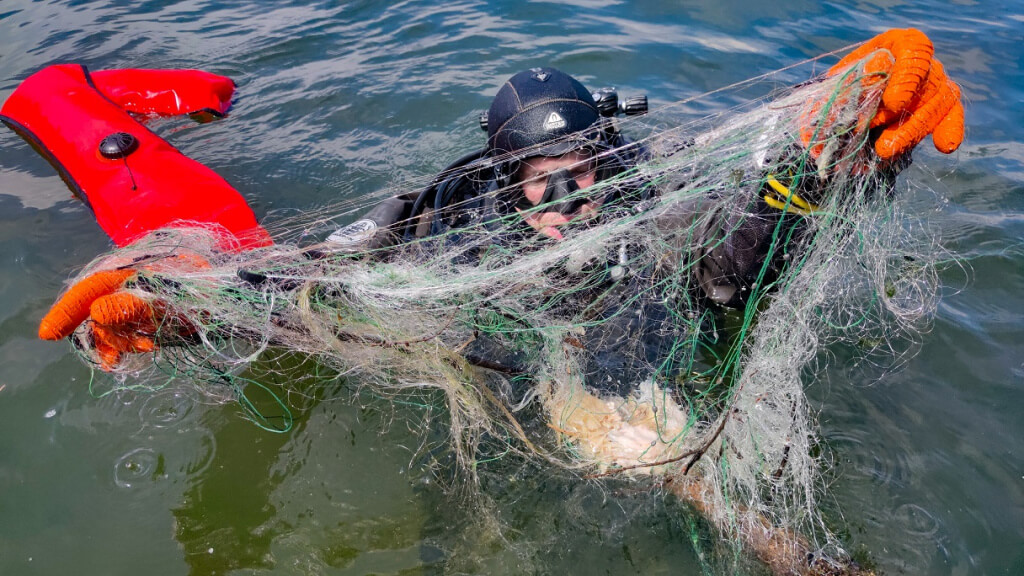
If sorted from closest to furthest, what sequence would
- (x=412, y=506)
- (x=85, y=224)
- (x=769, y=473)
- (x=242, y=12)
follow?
(x=769, y=473)
(x=412, y=506)
(x=85, y=224)
(x=242, y=12)

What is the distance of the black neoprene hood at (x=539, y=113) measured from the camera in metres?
3.55

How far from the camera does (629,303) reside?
9.80 feet

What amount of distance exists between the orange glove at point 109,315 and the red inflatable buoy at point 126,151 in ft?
2.44

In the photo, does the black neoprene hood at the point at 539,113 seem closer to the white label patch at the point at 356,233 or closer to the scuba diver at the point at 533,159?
the scuba diver at the point at 533,159

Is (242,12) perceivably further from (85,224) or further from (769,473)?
(769,473)

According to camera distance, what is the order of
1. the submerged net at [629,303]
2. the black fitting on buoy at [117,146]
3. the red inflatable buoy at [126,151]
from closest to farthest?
the submerged net at [629,303], the red inflatable buoy at [126,151], the black fitting on buoy at [117,146]

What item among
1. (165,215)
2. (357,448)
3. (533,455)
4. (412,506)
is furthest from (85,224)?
(533,455)

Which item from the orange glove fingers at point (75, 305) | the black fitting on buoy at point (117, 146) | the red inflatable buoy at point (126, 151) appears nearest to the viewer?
the orange glove fingers at point (75, 305)

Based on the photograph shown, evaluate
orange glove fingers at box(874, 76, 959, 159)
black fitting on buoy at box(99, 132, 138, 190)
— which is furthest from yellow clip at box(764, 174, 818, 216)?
black fitting on buoy at box(99, 132, 138, 190)

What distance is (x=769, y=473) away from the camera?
2.91 metres

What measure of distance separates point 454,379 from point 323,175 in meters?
4.10

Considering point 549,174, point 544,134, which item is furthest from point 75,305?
point 544,134

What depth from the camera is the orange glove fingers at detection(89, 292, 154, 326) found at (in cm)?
282

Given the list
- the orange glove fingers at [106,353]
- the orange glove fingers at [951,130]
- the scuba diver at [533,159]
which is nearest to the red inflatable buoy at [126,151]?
the orange glove fingers at [106,353]
